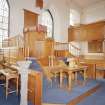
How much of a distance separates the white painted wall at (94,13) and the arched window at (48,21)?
384 centimetres

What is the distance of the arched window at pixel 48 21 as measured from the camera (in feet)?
29.9

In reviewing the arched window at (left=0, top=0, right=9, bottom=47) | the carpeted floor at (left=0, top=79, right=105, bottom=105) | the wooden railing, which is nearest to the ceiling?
the wooden railing

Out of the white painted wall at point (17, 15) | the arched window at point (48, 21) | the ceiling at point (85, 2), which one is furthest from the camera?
the ceiling at point (85, 2)

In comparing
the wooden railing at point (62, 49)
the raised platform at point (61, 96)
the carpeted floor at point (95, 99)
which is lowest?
the carpeted floor at point (95, 99)

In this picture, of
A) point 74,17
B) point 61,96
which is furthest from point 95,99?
point 74,17

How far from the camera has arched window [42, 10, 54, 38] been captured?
9.11m

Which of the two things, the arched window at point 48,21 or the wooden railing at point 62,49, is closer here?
the wooden railing at point 62,49

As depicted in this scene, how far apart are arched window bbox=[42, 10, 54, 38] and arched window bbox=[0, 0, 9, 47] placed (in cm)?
274

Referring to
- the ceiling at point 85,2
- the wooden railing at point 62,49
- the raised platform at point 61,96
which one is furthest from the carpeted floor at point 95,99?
the ceiling at point 85,2

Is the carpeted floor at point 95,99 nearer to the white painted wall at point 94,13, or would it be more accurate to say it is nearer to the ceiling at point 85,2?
the white painted wall at point 94,13

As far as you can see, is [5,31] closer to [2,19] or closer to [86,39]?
[2,19]

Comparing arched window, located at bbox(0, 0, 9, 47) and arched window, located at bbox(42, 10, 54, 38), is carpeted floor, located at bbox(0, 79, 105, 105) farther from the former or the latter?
arched window, located at bbox(42, 10, 54, 38)

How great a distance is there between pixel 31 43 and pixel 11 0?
2.37 m

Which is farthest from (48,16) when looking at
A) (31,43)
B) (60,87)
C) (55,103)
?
(55,103)
